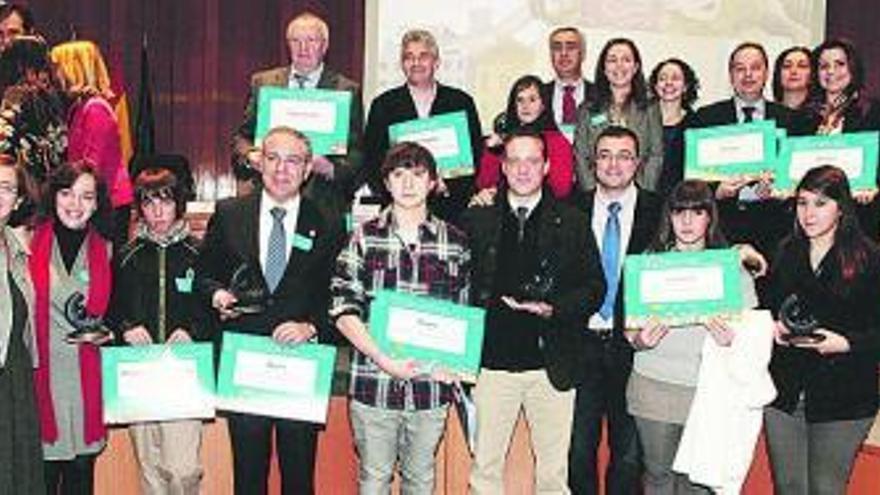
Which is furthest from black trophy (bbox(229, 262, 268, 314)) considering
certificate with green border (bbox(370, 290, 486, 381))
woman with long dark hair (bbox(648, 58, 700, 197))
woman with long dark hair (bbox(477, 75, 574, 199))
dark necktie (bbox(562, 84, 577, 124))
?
dark necktie (bbox(562, 84, 577, 124))

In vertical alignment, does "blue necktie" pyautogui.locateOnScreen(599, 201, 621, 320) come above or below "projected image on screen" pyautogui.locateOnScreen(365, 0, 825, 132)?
below

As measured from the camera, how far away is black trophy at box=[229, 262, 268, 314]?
15.6 ft

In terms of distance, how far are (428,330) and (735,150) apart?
5.74 ft

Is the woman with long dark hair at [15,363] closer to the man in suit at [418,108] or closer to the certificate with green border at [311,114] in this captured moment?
the certificate with green border at [311,114]

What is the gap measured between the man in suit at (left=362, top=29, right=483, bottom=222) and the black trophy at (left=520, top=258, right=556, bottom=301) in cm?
105

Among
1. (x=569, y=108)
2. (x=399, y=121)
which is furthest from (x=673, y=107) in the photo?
(x=399, y=121)

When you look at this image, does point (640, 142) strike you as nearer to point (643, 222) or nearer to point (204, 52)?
point (643, 222)

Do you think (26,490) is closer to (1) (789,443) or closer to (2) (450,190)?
(2) (450,190)

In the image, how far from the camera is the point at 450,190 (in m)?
5.82

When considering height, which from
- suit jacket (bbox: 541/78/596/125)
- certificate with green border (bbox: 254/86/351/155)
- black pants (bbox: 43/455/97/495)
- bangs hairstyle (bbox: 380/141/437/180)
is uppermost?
suit jacket (bbox: 541/78/596/125)

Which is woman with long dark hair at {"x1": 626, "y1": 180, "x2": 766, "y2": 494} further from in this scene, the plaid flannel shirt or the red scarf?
the red scarf

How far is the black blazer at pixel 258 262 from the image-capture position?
4.81 m

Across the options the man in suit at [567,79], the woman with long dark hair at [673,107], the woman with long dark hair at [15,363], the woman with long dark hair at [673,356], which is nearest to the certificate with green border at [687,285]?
the woman with long dark hair at [673,356]

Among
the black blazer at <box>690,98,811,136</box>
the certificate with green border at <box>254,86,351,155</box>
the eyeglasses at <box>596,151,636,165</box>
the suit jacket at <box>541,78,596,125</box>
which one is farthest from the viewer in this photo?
the suit jacket at <box>541,78,596,125</box>
